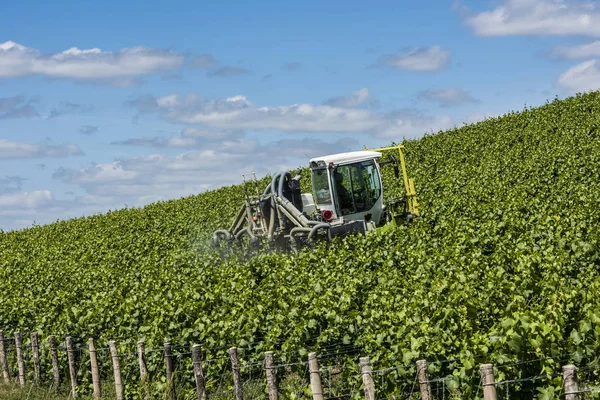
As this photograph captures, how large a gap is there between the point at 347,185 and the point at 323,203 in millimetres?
742

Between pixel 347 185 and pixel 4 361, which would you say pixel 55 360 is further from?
pixel 347 185

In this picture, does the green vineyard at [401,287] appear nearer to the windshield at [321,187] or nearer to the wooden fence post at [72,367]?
the wooden fence post at [72,367]

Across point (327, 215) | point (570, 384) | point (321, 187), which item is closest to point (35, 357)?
point (327, 215)

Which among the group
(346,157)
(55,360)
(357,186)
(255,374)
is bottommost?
(255,374)

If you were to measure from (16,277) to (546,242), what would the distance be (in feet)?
54.7

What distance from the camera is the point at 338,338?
12.8 meters

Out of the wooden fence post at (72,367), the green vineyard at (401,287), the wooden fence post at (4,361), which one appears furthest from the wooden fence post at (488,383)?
the wooden fence post at (4,361)

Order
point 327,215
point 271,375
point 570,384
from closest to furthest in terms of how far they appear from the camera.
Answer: point 570,384 < point 271,375 < point 327,215

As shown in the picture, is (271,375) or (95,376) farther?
(95,376)

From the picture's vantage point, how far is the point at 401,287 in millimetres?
14797

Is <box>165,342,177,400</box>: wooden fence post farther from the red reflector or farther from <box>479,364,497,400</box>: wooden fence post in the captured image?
the red reflector

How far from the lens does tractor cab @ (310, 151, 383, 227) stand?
20.4 m

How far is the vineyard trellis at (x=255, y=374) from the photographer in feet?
31.0

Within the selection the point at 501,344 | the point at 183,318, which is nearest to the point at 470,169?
the point at 183,318
